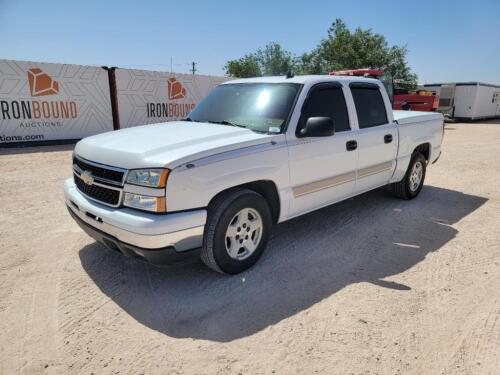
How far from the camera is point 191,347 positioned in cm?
269

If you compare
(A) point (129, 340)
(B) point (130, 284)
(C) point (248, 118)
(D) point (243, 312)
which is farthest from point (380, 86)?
(A) point (129, 340)

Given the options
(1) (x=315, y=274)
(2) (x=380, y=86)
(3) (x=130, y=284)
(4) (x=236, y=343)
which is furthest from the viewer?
(2) (x=380, y=86)

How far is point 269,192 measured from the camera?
383 centimetres

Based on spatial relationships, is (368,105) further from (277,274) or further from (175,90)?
(175,90)

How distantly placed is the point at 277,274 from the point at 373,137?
236cm

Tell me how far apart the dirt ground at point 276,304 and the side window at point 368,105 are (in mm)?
1372

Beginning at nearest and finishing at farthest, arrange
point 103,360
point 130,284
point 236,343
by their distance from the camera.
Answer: point 103,360
point 236,343
point 130,284

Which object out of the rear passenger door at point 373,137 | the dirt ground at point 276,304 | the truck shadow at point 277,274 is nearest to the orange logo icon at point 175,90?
the dirt ground at point 276,304

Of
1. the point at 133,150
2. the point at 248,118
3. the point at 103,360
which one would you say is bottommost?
the point at 103,360

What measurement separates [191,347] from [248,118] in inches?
92.2

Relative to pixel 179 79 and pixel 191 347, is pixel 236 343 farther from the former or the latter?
pixel 179 79

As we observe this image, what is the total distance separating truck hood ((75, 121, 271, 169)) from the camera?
3.09 metres

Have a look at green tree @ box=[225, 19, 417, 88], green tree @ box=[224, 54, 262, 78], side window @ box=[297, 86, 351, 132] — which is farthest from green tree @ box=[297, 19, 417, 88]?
side window @ box=[297, 86, 351, 132]

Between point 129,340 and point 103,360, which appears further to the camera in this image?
point 129,340
